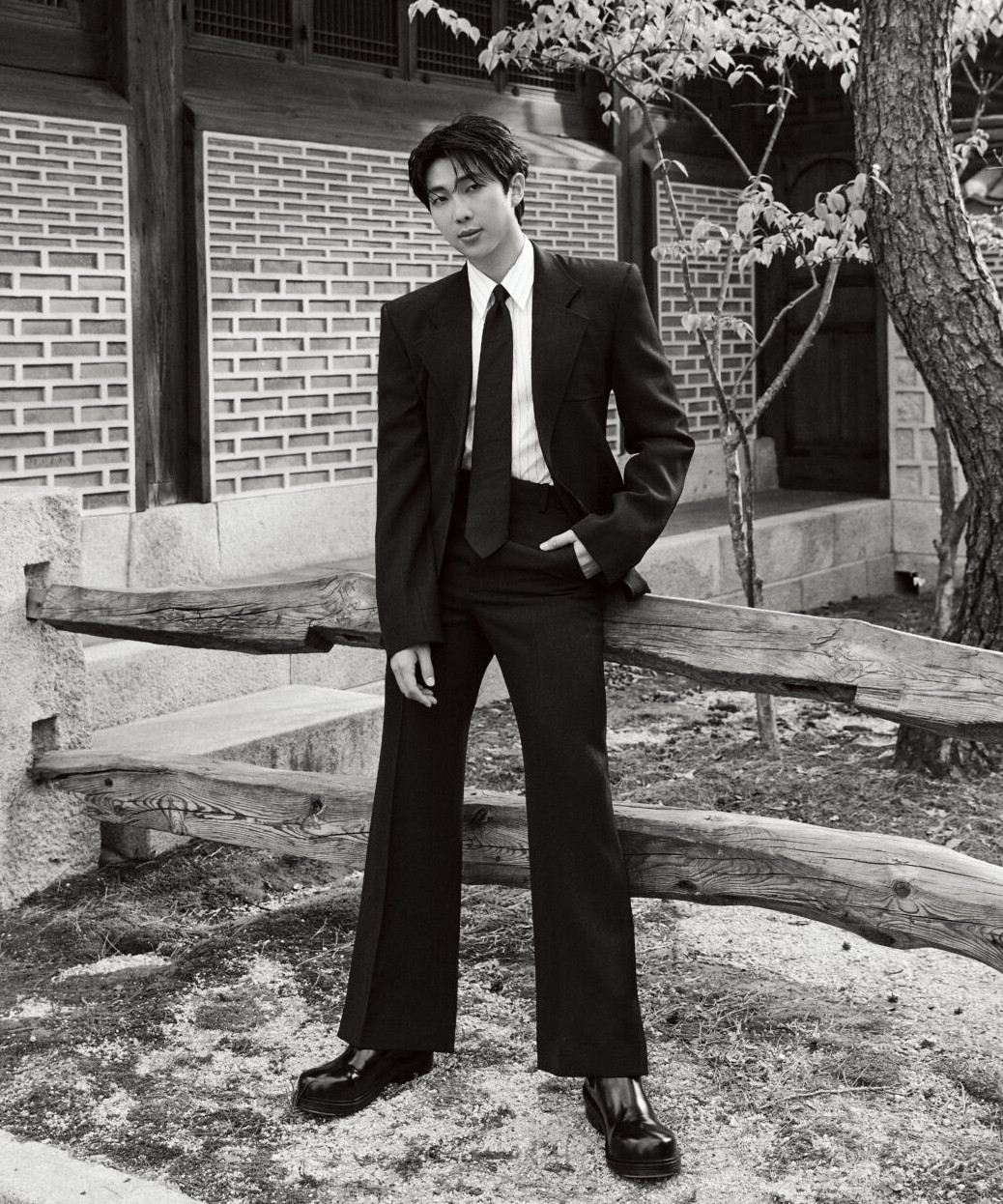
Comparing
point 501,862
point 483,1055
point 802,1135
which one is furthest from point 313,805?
point 802,1135

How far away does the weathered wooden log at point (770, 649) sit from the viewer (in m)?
3.12

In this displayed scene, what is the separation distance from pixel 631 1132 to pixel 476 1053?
66 cm

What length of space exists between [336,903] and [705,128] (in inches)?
271

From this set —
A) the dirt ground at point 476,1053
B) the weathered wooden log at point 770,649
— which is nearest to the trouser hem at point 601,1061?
the dirt ground at point 476,1053

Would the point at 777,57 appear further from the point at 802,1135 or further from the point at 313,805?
the point at 802,1135

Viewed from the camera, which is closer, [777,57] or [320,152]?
[777,57]

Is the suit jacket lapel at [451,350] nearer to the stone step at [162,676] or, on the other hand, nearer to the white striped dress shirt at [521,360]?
the white striped dress shirt at [521,360]

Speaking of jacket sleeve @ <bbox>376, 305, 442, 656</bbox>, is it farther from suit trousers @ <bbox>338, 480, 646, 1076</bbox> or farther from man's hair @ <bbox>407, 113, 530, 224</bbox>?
man's hair @ <bbox>407, 113, 530, 224</bbox>

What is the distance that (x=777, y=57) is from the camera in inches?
248

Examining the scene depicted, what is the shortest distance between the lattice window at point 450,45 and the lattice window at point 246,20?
0.87m

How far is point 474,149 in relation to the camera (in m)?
3.04

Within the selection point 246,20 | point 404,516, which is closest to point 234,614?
point 404,516

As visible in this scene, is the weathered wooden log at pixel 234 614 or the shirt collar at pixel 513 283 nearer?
the shirt collar at pixel 513 283

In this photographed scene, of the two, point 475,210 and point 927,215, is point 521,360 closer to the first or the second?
point 475,210
